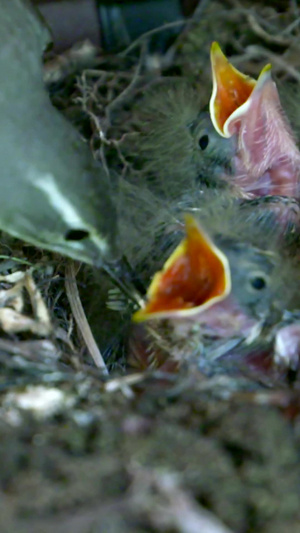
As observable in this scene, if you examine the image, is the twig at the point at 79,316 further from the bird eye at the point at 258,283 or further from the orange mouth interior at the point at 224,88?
the orange mouth interior at the point at 224,88

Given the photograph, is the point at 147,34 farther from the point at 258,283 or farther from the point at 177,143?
the point at 258,283

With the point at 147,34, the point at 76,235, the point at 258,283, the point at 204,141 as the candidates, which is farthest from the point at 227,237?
the point at 147,34

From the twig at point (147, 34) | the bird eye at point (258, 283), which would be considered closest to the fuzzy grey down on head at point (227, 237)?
the bird eye at point (258, 283)

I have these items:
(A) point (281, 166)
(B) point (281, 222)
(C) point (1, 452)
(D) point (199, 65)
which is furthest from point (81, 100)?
(C) point (1, 452)

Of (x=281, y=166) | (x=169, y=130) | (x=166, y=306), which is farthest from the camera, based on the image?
(x=169, y=130)

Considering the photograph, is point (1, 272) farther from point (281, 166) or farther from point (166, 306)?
point (281, 166)

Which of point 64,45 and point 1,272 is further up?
point 64,45
